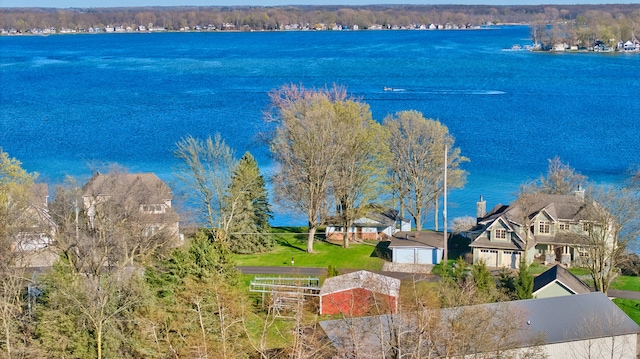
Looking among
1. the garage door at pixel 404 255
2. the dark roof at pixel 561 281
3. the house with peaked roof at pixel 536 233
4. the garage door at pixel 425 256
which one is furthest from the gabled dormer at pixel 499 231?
the dark roof at pixel 561 281

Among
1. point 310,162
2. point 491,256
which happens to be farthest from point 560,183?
point 310,162

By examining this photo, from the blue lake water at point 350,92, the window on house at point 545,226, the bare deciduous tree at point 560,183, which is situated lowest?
the window on house at point 545,226

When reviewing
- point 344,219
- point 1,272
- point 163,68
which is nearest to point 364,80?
point 163,68

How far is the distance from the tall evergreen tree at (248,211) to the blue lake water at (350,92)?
8082 mm

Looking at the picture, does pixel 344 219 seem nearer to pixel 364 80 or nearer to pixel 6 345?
pixel 6 345

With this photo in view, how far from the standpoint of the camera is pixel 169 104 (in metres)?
93.6

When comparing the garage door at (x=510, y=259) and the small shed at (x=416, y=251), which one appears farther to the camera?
the small shed at (x=416, y=251)

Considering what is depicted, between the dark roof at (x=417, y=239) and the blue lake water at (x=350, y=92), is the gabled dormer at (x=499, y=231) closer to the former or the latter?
the dark roof at (x=417, y=239)

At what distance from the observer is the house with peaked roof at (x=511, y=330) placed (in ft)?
75.3

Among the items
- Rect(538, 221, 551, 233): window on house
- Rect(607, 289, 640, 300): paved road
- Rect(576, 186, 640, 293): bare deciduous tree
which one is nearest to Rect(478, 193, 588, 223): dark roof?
Rect(538, 221, 551, 233): window on house

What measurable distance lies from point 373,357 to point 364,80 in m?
94.8

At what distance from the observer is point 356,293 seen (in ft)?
105

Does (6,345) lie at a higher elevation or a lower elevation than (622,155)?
lower

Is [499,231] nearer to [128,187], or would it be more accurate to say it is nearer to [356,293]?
[356,293]
